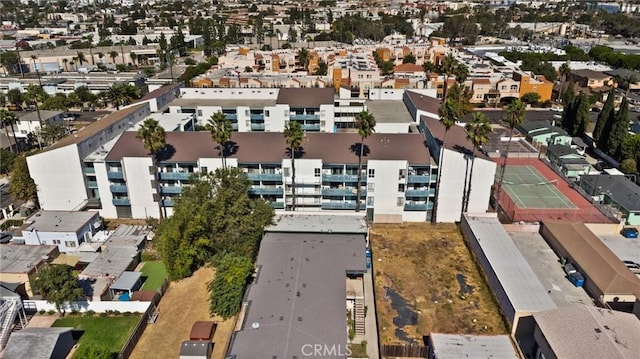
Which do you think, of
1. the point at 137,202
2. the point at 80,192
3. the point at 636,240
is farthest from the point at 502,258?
the point at 80,192

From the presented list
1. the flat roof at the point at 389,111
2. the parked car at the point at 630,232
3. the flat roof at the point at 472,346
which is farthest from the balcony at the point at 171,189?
the parked car at the point at 630,232

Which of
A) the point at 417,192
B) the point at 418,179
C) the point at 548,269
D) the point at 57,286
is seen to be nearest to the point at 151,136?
the point at 57,286

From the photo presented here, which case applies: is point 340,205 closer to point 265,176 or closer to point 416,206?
point 416,206

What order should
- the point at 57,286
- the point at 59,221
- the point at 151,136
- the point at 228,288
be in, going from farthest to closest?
the point at 59,221 < the point at 151,136 < the point at 228,288 < the point at 57,286

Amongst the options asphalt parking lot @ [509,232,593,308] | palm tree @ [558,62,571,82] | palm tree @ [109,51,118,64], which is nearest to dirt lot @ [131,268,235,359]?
asphalt parking lot @ [509,232,593,308]

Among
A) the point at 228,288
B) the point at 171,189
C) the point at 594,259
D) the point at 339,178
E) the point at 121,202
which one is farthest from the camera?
the point at 121,202

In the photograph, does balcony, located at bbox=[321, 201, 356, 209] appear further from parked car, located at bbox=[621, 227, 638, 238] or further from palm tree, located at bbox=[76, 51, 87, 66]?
palm tree, located at bbox=[76, 51, 87, 66]

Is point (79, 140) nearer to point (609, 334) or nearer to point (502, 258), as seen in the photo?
point (502, 258)
